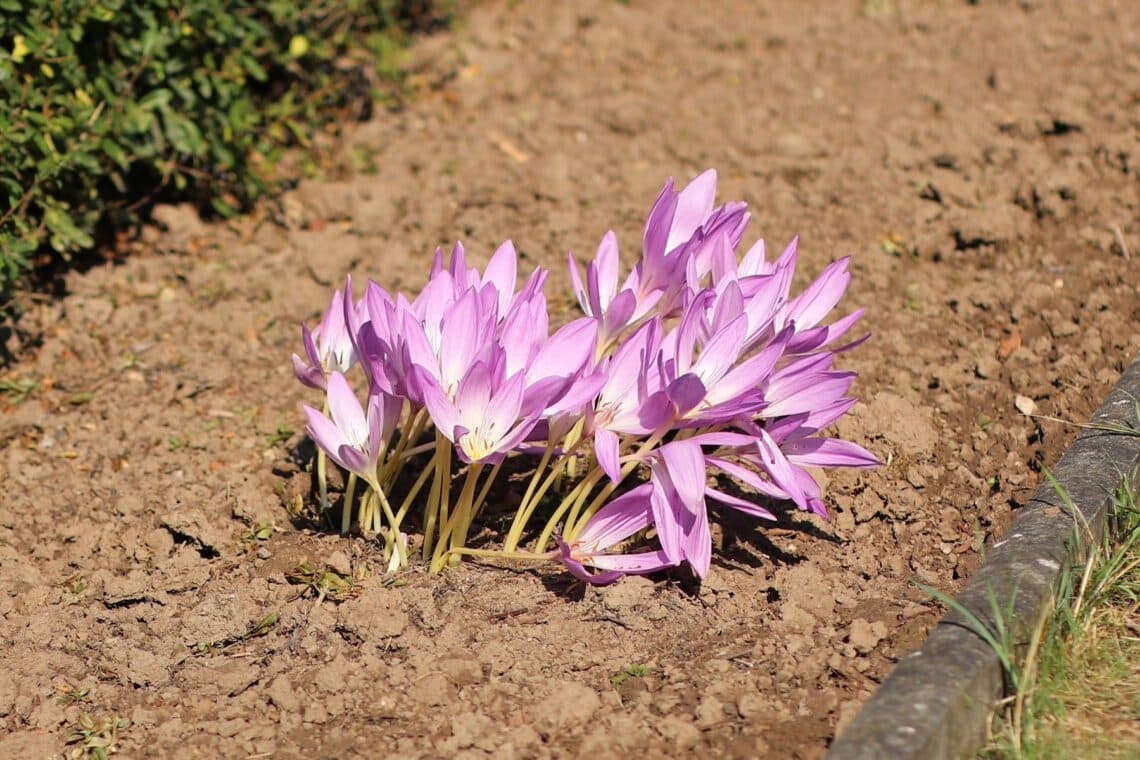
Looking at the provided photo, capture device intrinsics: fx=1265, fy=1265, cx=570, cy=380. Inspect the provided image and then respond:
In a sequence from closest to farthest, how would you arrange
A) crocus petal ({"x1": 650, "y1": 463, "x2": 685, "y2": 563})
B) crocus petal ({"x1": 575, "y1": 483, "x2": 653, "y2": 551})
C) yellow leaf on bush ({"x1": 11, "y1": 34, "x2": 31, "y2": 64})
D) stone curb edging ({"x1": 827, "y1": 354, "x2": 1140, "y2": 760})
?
stone curb edging ({"x1": 827, "y1": 354, "x2": 1140, "y2": 760}) < crocus petal ({"x1": 650, "y1": 463, "x2": 685, "y2": 563}) < crocus petal ({"x1": 575, "y1": 483, "x2": 653, "y2": 551}) < yellow leaf on bush ({"x1": 11, "y1": 34, "x2": 31, "y2": 64})

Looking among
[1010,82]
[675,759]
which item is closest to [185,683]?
[675,759]

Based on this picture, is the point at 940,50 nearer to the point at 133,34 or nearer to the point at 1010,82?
the point at 1010,82

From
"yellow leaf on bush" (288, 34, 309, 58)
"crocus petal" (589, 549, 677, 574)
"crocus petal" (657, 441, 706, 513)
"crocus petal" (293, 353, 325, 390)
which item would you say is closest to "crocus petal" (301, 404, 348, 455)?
"crocus petal" (293, 353, 325, 390)

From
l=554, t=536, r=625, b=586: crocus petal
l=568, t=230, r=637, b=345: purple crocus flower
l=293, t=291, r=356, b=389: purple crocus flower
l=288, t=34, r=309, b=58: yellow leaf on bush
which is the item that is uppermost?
l=288, t=34, r=309, b=58: yellow leaf on bush

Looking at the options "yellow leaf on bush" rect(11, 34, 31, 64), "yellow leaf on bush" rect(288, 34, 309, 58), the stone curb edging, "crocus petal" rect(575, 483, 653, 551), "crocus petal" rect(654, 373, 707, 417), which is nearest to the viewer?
the stone curb edging

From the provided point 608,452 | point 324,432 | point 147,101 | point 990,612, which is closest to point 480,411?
point 608,452

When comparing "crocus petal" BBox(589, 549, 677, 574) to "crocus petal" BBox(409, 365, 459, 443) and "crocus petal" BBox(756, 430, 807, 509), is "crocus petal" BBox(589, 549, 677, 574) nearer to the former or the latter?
"crocus petal" BBox(756, 430, 807, 509)

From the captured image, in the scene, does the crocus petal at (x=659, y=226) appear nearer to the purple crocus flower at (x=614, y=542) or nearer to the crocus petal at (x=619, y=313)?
the crocus petal at (x=619, y=313)
